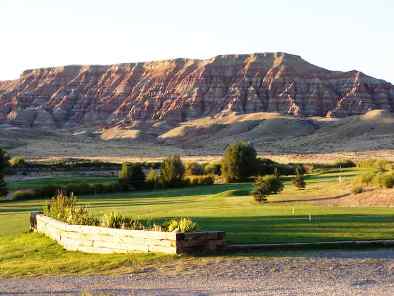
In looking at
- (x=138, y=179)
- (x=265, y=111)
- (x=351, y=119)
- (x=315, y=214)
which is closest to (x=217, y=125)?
(x=265, y=111)

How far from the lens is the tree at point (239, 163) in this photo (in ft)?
207

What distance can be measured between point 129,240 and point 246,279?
5051 mm

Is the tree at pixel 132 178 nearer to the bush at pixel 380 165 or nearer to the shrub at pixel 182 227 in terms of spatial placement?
the bush at pixel 380 165

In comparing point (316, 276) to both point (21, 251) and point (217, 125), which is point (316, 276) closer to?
point (21, 251)

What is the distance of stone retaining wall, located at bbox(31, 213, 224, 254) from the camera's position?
18422 mm

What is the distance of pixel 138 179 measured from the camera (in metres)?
63.6

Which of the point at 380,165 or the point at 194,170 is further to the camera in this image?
the point at 194,170

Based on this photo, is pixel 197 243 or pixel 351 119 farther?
pixel 351 119

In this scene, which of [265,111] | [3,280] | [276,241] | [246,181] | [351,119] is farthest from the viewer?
[265,111]

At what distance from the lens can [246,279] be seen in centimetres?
1534

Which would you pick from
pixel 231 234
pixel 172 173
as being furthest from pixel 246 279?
pixel 172 173

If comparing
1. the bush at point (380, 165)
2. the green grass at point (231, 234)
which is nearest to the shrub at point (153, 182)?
the bush at point (380, 165)

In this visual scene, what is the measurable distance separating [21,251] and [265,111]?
176 m

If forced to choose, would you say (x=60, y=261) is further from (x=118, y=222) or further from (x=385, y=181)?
(x=385, y=181)
